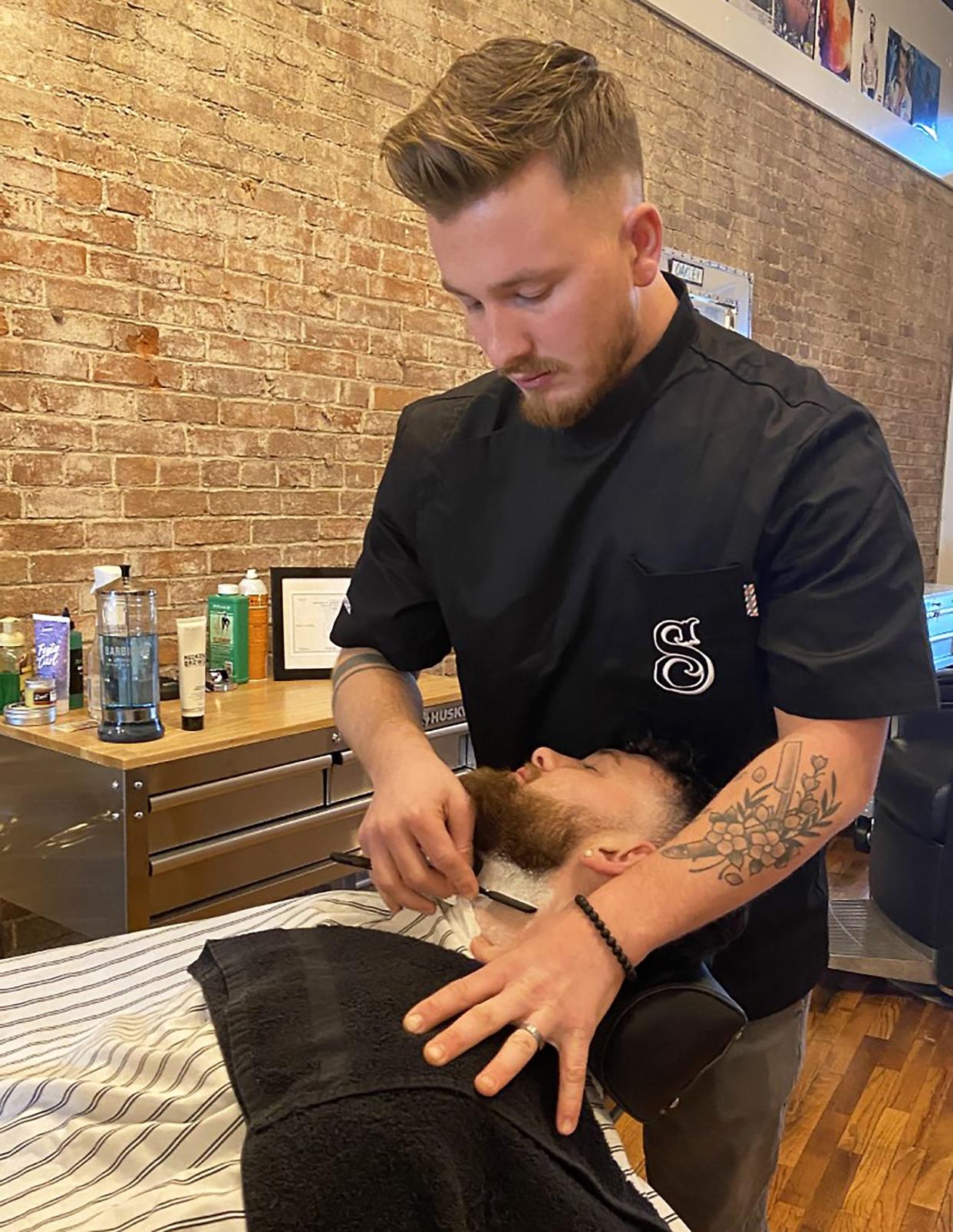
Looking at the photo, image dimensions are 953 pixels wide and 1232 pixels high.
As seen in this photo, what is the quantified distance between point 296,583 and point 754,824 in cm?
179

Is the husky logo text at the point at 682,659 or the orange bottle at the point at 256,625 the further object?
the orange bottle at the point at 256,625

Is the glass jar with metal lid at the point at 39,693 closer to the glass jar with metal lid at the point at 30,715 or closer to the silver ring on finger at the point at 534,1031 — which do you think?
the glass jar with metal lid at the point at 30,715

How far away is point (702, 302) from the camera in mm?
4043

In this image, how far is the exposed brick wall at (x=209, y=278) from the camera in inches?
84.0

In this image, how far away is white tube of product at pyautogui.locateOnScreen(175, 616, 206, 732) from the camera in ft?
6.52

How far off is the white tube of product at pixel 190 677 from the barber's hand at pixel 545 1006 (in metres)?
1.23

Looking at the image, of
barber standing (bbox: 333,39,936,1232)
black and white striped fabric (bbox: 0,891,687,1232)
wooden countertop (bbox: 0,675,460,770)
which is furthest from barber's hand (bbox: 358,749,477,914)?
wooden countertop (bbox: 0,675,460,770)

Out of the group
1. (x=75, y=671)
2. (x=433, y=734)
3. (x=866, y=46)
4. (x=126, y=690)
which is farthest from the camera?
(x=866, y=46)

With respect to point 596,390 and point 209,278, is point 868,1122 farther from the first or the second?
point 209,278

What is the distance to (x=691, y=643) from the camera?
1.08 metres

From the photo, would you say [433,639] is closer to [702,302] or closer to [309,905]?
[309,905]

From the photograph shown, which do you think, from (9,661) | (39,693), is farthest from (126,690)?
(9,661)

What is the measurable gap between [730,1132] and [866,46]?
198 inches

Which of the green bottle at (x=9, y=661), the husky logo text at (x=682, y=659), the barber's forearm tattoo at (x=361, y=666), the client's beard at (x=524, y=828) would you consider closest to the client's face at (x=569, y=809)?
the client's beard at (x=524, y=828)
